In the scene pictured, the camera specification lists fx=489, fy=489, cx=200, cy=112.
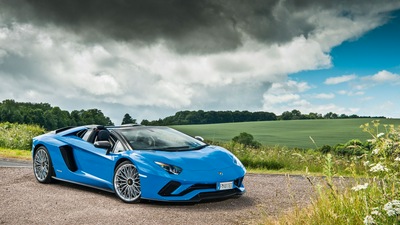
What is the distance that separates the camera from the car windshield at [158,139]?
8.93 metres

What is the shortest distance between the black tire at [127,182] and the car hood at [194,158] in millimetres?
315

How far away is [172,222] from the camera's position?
7.03 m

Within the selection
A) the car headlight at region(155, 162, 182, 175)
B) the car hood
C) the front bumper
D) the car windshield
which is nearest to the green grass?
the car windshield

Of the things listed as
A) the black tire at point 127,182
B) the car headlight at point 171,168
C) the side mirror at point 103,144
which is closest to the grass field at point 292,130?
the side mirror at point 103,144

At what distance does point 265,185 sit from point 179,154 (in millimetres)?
3194

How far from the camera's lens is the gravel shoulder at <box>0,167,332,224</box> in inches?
285

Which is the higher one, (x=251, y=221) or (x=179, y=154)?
(x=179, y=154)

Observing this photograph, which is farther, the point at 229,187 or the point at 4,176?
the point at 4,176

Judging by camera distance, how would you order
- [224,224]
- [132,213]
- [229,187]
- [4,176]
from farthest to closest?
[4,176]
[229,187]
[132,213]
[224,224]

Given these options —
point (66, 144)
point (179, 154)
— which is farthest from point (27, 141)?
point (179, 154)

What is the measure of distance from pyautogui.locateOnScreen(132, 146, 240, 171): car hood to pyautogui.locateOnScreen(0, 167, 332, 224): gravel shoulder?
2.22 feet

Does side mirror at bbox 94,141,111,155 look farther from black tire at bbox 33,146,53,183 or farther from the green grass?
the green grass

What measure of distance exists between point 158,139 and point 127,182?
3.60 ft

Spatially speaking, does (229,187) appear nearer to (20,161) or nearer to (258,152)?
(258,152)
